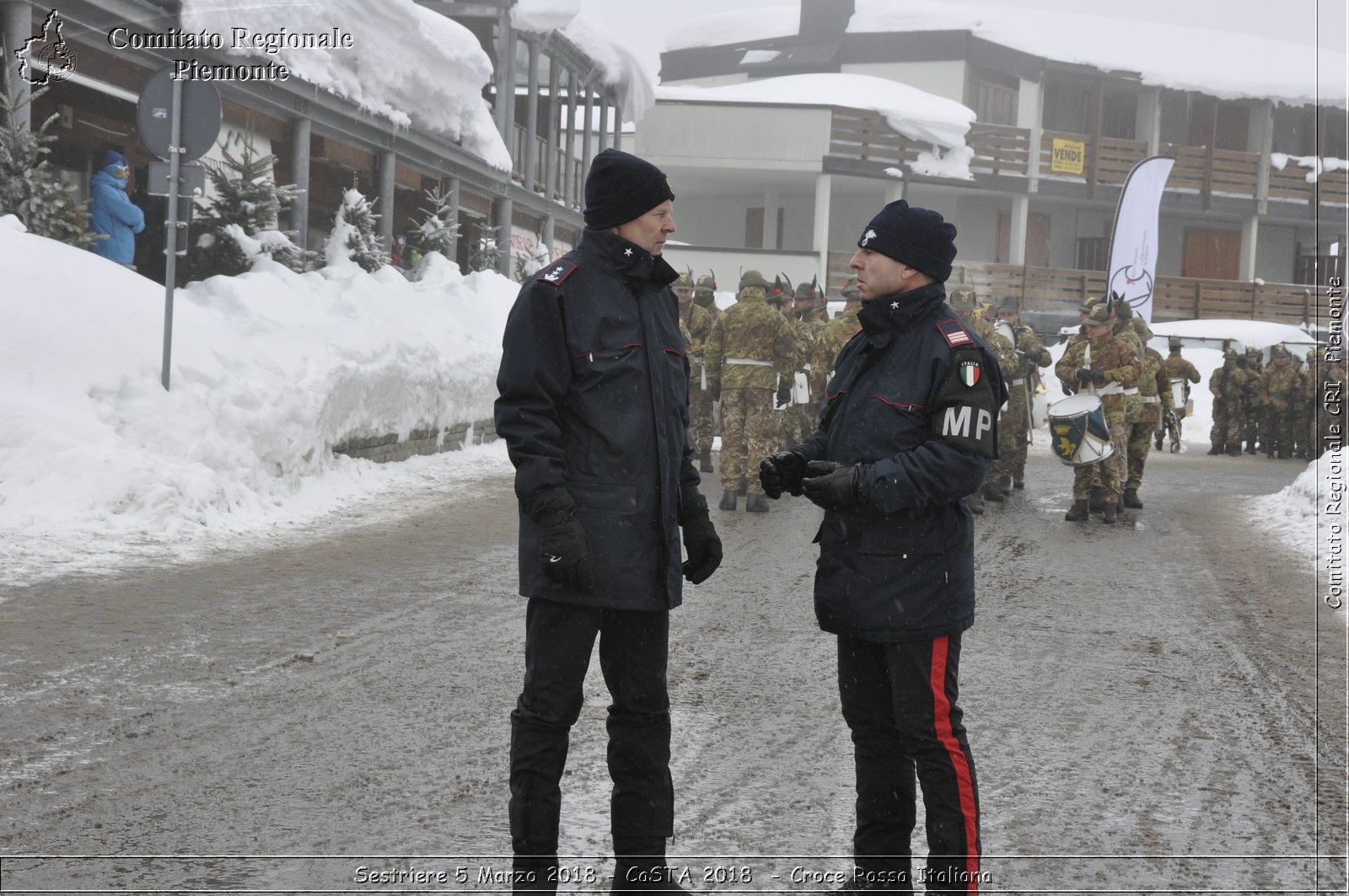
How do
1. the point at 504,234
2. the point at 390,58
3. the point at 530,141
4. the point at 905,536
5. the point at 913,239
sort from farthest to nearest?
the point at 530,141 < the point at 504,234 < the point at 390,58 < the point at 913,239 < the point at 905,536

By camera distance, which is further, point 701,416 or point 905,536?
point 701,416

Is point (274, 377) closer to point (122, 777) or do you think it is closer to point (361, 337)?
point (361, 337)

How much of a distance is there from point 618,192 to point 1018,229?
36173mm

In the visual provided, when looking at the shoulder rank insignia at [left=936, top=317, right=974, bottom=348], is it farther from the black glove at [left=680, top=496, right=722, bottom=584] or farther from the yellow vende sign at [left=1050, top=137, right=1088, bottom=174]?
the yellow vende sign at [left=1050, top=137, right=1088, bottom=174]

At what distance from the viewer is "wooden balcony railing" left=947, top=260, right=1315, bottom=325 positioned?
37.6 metres

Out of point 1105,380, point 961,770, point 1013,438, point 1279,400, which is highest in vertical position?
point 1105,380

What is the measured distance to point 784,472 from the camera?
3.67 meters

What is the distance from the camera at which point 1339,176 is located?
42062mm

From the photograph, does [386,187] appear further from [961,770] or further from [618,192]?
[961,770]

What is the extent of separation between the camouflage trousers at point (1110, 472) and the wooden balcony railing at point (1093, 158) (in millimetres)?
24547

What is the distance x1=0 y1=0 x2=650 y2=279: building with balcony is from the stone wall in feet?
11.5

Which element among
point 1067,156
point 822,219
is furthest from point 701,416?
point 1067,156

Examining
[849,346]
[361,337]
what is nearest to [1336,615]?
[849,346]

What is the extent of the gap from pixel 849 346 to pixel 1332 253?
146 feet
